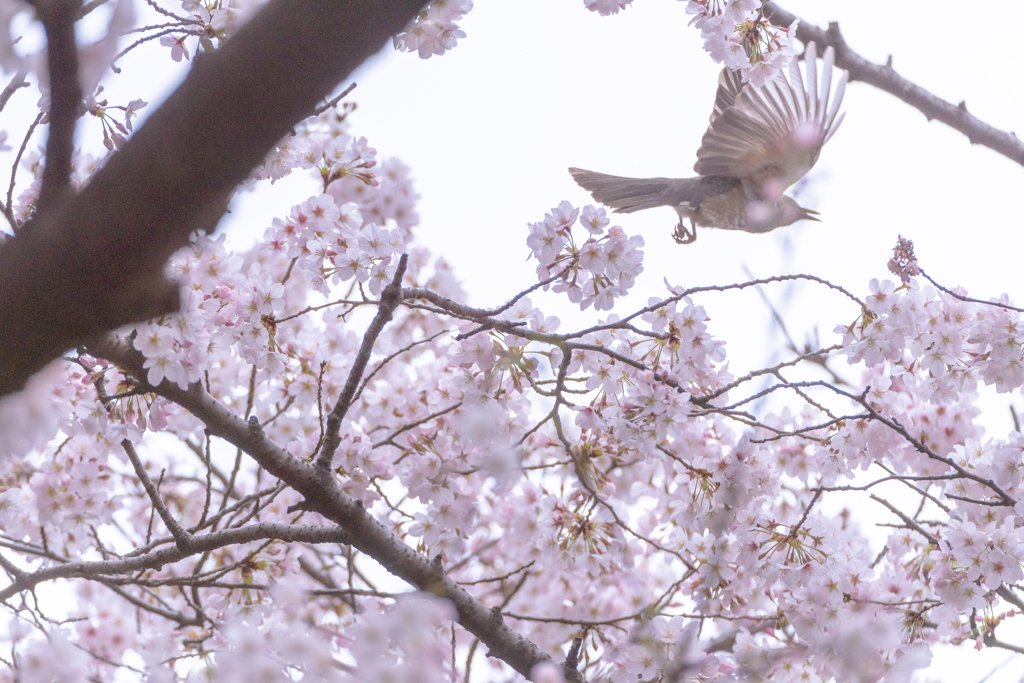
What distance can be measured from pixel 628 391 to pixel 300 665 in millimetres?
1320

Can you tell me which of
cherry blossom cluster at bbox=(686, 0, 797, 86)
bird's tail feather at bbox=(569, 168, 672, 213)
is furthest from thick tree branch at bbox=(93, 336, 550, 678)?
bird's tail feather at bbox=(569, 168, 672, 213)

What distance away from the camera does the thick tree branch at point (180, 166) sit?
0.96 m

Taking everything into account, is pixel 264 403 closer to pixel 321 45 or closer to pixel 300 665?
pixel 300 665

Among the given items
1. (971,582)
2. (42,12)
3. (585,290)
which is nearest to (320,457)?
(585,290)

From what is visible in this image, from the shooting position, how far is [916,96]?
3.53m

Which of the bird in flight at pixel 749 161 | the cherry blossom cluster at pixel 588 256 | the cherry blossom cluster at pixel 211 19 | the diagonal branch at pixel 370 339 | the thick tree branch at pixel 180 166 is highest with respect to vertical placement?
the bird in flight at pixel 749 161

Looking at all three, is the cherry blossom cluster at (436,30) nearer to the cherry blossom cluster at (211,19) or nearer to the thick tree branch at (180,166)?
the cherry blossom cluster at (211,19)

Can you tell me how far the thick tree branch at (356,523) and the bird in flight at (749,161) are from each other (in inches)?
79.8

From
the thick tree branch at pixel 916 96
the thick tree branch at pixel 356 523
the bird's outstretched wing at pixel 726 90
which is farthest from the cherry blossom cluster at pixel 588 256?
the thick tree branch at pixel 916 96

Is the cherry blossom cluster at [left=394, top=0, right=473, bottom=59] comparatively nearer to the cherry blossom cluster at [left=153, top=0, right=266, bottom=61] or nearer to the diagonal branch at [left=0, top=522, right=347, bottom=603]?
the cherry blossom cluster at [left=153, top=0, right=266, bottom=61]

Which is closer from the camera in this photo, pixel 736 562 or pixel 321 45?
pixel 321 45

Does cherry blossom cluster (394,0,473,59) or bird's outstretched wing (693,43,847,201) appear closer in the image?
cherry blossom cluster (394,0,473,59)

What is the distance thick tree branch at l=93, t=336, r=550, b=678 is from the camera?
8.01 ft

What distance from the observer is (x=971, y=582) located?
2.72 metres
